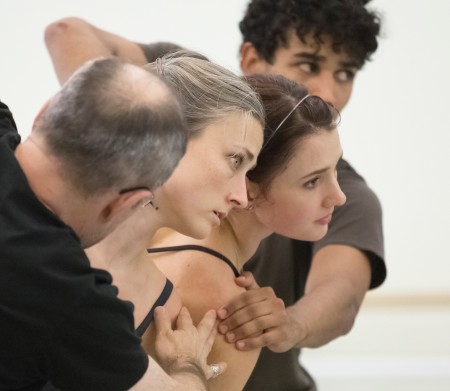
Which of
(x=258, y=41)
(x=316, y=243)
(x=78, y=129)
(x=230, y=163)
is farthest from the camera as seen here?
(x=258, y=41)

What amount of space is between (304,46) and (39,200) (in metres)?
1.52

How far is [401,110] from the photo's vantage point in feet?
13.4

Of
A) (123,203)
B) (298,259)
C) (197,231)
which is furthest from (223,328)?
(298,259)

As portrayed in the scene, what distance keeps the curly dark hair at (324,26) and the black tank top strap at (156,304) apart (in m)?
1.10

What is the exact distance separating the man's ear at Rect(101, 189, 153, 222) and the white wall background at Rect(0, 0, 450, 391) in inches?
113

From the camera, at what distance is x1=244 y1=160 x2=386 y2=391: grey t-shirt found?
2398 millimetres

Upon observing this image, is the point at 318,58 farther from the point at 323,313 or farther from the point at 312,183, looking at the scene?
the point at 312,183

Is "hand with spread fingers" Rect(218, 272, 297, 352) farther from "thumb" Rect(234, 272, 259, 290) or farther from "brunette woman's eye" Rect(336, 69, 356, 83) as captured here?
"brunette woman's eye" Rect(336, 69, 356, 83)

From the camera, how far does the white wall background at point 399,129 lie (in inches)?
159

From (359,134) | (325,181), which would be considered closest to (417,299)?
(359,134)

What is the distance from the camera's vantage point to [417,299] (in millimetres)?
4129

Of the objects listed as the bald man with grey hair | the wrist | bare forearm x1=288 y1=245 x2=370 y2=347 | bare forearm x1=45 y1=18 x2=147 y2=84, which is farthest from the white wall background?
the bald man with grey hair

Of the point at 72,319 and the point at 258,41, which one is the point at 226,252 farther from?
the point at 258,41

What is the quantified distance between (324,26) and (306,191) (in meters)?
0.86
